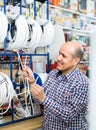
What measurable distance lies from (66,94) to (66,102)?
0.07m

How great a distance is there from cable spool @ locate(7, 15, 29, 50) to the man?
219mm

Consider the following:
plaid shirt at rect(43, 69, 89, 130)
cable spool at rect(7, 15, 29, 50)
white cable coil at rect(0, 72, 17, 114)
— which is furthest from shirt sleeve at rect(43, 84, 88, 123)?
cable spool at rect(7, 15, 29, 50)

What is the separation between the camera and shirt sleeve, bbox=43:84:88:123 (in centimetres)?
184

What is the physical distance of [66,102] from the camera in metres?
1.93

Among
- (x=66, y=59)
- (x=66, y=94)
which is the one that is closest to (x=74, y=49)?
(x=66, y=59)

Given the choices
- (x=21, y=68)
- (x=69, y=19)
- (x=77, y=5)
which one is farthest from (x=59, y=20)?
(x=21, y=68)

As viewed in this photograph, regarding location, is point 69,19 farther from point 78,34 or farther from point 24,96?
point 24,96

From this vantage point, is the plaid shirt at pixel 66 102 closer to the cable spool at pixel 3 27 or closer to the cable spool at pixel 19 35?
the cable spool at pixel 19 35

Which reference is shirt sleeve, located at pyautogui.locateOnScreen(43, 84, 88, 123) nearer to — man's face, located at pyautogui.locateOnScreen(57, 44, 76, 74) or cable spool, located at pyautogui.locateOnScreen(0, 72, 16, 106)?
man's face, located at pyautogui.locateOnScreen(57, 44, 76, 74)

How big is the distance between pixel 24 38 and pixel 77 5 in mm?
2342

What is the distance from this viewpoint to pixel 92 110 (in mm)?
679

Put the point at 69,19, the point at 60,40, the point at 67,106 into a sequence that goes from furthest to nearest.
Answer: the point at 69,19 < the point at 60,40 < the point at 67,106

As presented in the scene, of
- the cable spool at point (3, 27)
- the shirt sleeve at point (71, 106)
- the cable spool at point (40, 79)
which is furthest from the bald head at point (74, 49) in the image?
the cable spool at point (3, 27)

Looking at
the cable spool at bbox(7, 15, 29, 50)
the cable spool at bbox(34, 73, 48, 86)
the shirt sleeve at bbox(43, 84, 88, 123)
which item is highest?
the cable spool at bbox(7, 15, 29, 50)
